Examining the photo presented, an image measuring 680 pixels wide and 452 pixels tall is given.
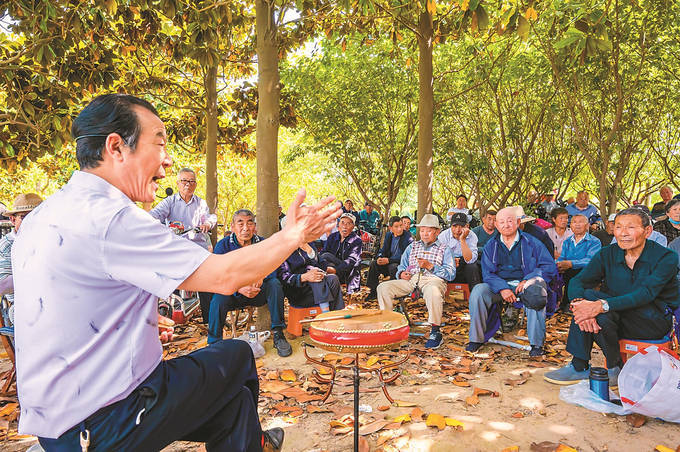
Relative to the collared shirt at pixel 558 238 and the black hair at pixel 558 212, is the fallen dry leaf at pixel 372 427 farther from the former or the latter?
the black hair at pixel 558 212

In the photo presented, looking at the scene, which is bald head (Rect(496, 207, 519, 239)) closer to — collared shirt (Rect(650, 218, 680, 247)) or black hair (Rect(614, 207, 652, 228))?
black hair (Rect(614, 207, 652, 228))

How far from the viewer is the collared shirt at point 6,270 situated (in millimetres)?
4578

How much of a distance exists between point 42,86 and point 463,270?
726 cm

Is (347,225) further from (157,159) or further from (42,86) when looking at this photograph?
(157,159)

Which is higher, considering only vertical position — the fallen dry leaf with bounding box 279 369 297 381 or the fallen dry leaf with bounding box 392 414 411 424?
the fallen dry leaf with bounding box 279 369 297 381

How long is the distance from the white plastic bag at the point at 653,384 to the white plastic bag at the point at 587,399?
15 cm

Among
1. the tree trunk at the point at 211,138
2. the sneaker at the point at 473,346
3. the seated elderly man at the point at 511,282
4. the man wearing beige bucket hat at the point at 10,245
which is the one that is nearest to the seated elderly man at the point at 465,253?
the seated elderly man at the point at 511,282

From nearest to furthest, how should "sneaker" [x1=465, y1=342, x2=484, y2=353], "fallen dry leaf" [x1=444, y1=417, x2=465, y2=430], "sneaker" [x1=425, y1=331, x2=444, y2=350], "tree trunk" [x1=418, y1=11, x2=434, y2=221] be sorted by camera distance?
"fallen dry leaf" [x1=444, y1=417, x2=465, y2=430]
"sneaker" [x1=465, y1=342, x2=484, y2=353]
"sneaker" [x1=425, y1=331, x2=444, y2=350]
"tree trunk" [x1=418, y1=11, x2=434, y2=221]

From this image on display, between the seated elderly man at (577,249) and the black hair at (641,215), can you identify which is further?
the seated elderly man at (577,249)

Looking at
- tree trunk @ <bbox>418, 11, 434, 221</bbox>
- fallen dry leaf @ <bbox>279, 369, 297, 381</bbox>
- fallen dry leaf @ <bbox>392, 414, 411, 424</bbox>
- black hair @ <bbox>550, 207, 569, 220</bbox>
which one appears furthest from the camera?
tree trunk @ <bbox>418, 11, 434, 221</bbox>

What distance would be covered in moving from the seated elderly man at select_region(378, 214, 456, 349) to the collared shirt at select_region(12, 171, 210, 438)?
4.85 m

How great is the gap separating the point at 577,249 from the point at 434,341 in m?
3.41

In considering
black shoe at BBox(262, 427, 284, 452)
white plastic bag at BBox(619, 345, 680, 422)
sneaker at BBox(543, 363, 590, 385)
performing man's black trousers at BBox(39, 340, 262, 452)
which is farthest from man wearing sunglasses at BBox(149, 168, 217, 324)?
white plastic bag at BBox(619, 345, 680, 422)

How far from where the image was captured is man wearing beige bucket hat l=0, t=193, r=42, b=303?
15.1ft
